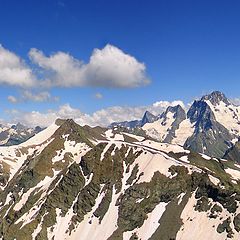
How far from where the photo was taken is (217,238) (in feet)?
653

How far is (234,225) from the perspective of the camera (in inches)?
7746

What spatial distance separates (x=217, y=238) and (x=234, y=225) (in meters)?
9.52
